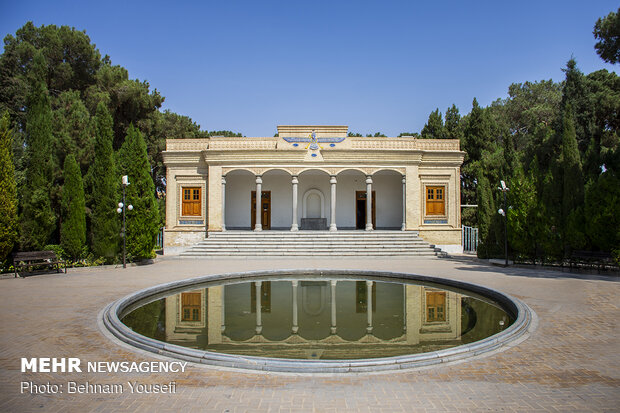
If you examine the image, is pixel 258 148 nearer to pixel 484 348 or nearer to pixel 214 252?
pixel 214 252

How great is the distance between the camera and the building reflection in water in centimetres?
602

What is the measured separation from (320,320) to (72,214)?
12.2 m

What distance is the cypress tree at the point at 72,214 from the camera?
587 inches

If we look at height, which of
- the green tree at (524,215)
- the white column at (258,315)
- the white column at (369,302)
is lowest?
the white column at (258,315)

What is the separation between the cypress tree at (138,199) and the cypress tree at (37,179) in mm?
2699

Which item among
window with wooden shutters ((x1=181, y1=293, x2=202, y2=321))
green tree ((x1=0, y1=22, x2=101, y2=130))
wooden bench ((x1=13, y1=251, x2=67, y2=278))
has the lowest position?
window with wooden shutters ((x1=181, y1=293, x2=202, y2=321))

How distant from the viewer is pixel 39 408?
3.75 metres

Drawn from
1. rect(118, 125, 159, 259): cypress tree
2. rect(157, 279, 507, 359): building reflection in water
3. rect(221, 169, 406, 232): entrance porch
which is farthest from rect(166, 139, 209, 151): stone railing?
rect(157, 279, 507, 359): building reflection in water

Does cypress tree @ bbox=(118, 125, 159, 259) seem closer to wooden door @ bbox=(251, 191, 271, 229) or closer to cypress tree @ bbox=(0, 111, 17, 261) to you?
cypress tree @ bbox=(0, 111, 17, 261)

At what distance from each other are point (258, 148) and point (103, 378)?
18587 millimetres

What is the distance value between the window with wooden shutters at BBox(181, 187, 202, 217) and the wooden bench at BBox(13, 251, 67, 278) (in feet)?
28.4

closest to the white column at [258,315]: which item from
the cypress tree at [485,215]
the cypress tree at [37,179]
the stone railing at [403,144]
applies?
the cypress tree at [37,179]

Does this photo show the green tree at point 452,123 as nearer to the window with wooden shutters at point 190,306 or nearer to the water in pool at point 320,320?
the water in pool at point 320,320

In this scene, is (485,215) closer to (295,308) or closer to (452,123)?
(295,308)
